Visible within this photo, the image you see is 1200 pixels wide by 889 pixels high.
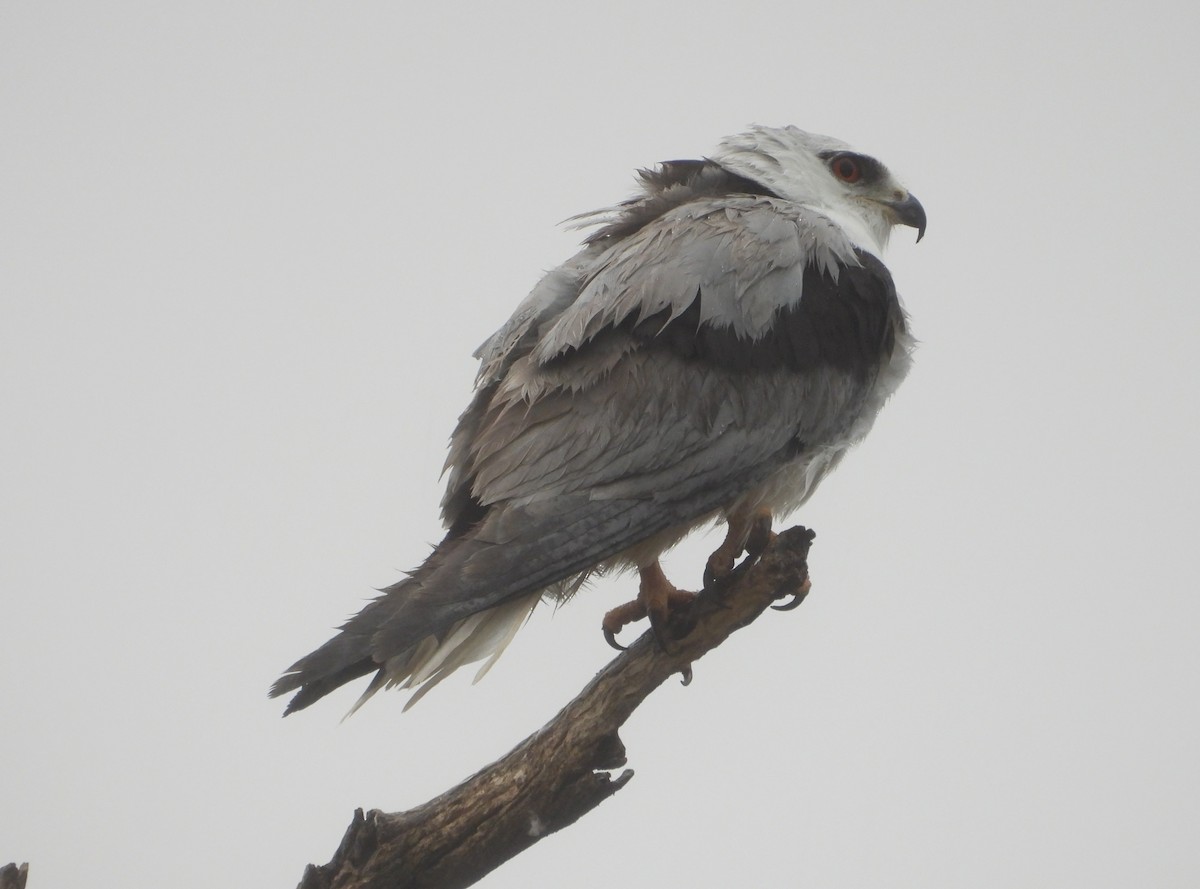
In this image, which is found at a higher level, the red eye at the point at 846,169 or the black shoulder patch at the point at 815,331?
the red eye at the point at 846,169

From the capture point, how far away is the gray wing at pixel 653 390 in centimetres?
350

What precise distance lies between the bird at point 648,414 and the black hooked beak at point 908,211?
1000 millimetres

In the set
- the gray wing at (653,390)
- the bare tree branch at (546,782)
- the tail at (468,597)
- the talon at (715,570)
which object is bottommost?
the bare tree branch at (546,782)

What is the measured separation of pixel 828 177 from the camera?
513 centimetres

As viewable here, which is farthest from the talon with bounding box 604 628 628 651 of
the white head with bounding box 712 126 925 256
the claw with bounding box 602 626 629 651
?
the white head with bounding box 712 126 925 256

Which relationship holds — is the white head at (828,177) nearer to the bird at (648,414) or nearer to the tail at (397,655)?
the bird at (648,414)

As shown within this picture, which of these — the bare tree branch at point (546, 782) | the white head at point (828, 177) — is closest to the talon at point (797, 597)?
the bare tree branch at point (546, 782)

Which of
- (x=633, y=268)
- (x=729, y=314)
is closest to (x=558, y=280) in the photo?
(x=633, y=268)

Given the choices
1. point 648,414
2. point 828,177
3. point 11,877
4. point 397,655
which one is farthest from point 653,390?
point 11,877

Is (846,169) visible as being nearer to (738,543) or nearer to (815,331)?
(815,331)

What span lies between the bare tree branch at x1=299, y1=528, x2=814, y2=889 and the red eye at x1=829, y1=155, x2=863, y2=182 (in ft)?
6.79

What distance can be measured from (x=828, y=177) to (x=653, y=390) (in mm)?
1827

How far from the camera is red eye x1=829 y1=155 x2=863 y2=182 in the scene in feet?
16.9

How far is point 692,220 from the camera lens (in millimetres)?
4094
